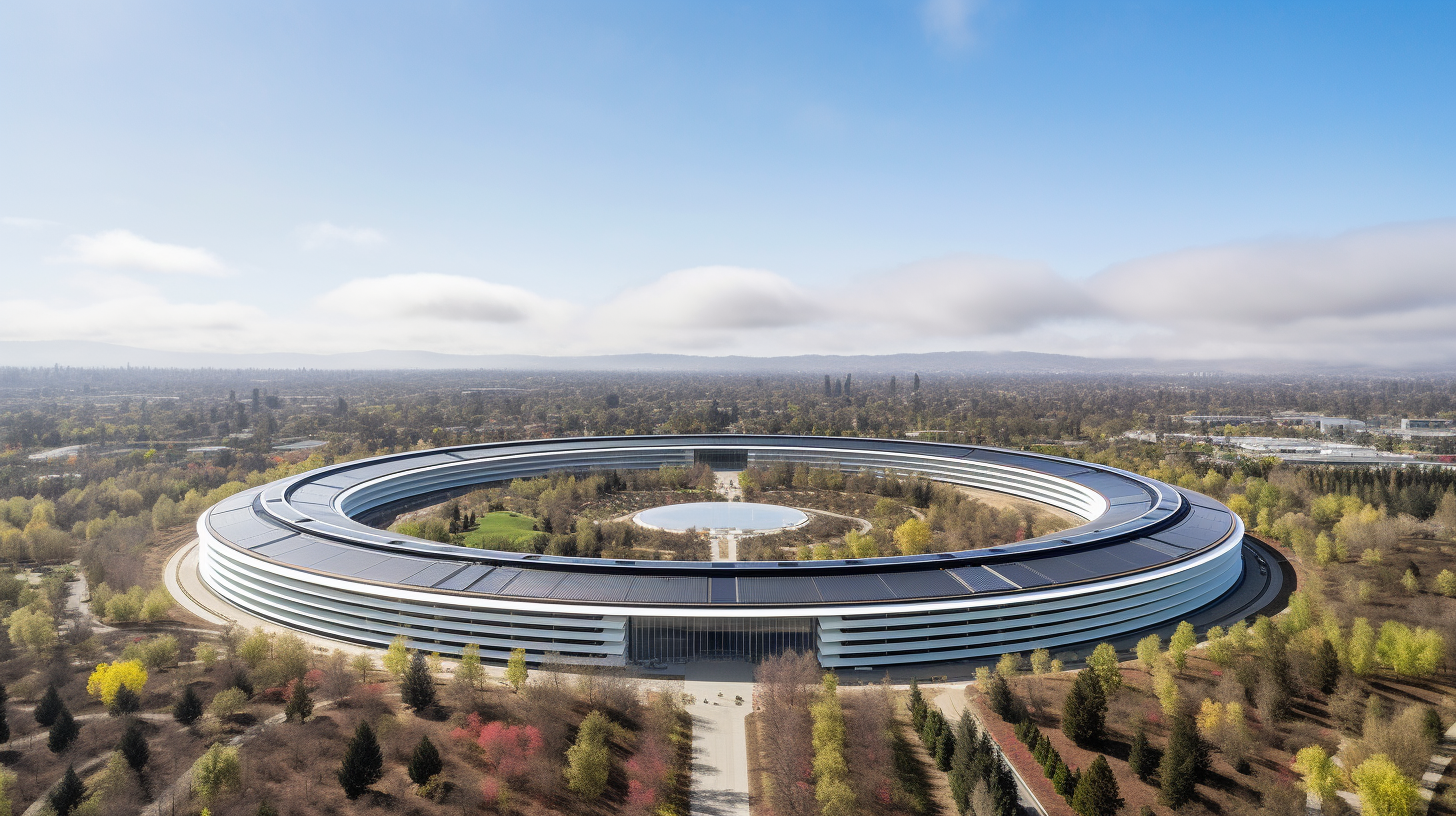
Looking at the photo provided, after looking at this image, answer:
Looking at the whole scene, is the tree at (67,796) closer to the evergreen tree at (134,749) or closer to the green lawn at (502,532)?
the evergreen tree at (134,749)

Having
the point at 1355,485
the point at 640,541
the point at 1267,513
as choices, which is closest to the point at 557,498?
the point at 640,541

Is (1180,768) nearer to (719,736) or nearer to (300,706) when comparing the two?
(719,736)

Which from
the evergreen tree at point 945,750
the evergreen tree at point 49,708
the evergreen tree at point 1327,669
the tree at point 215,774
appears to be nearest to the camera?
the tree at point 215,774

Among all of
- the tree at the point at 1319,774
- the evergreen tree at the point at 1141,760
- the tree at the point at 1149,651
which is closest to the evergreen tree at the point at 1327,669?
the tree at the point at 1149,651

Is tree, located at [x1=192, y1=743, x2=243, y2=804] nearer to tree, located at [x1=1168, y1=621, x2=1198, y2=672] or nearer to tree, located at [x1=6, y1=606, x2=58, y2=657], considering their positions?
tree, located at [x1=6, y1=606, x2=58, y2=657]

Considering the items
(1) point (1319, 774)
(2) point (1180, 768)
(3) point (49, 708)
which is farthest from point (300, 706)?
(1) point (1319, 774)
